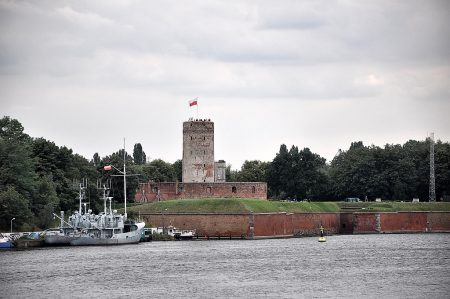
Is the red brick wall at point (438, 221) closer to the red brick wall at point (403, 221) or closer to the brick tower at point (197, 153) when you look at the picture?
the red brick wall at point (403, 221)

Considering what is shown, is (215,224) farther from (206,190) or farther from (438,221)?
(438,221)

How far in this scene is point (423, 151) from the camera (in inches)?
5650

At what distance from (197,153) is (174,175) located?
38.7 metres

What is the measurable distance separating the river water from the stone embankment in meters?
6.42

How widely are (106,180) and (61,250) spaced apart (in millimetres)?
34601

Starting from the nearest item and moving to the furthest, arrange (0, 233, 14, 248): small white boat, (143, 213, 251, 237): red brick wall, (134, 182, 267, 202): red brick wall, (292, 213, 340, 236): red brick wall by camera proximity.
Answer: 1. (0, 233, 14, 248): small white boat
2. (143, 213, 251, 237): red brick wall
3. (292, 213, 340, 236): red brick wall
4. (134, 182, 267, 202): red brick wall

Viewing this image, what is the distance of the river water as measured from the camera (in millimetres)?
57062

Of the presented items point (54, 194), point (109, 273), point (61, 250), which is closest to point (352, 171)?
point (54, 194)

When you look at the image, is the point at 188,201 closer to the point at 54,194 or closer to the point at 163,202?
the point at 163,202

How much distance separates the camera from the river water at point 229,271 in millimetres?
57062

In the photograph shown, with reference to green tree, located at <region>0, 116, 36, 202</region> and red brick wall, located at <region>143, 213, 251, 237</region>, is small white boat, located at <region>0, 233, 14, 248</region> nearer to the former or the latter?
green tree, located at <region>0, 116, 36, 202</region>

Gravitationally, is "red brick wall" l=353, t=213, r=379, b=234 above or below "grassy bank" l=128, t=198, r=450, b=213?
below

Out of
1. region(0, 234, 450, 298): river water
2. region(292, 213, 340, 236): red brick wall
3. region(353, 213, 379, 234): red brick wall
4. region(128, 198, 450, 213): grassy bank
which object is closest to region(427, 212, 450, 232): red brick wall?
A: region(128, 198, 450, 213): grassy bank

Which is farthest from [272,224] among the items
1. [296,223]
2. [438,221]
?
[438,221]
